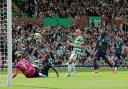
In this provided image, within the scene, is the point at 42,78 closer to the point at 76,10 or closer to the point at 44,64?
the point at 44,64

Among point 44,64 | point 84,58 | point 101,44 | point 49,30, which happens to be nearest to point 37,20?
point 49,30

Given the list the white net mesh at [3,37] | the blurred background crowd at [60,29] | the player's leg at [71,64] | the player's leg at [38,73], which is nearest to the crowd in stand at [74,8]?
the blurred background crowd at [60,29]

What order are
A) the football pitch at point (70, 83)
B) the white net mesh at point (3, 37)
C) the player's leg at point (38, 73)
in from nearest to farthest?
the football pitch at point (70, 83) → the white net mesh at point (3, 37) → the player's leg at point (38, 73)

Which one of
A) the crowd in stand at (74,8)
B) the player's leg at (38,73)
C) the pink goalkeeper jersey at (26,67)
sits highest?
the crowd in stand at (74,8)

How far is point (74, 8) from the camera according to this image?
50.4m

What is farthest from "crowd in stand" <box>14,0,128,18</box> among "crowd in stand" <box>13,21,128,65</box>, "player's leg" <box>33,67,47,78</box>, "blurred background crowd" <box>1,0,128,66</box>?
"player's leg" <box>33,67,47,78</box>

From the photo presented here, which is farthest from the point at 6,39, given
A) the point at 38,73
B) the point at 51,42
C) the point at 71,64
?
the point at 51,42

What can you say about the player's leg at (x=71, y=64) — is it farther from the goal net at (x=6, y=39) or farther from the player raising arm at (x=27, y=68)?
the goal net at (x=6, y=39)

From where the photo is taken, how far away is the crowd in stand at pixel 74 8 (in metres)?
48.7

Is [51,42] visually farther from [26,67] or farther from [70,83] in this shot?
[70,83]

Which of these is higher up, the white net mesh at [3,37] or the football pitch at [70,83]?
the white net mesh at [3,37]

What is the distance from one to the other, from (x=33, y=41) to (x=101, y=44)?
1192 centimetres

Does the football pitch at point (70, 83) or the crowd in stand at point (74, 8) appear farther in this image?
the crowd in stand at point (74, 8)

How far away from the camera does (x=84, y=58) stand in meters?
43.2
